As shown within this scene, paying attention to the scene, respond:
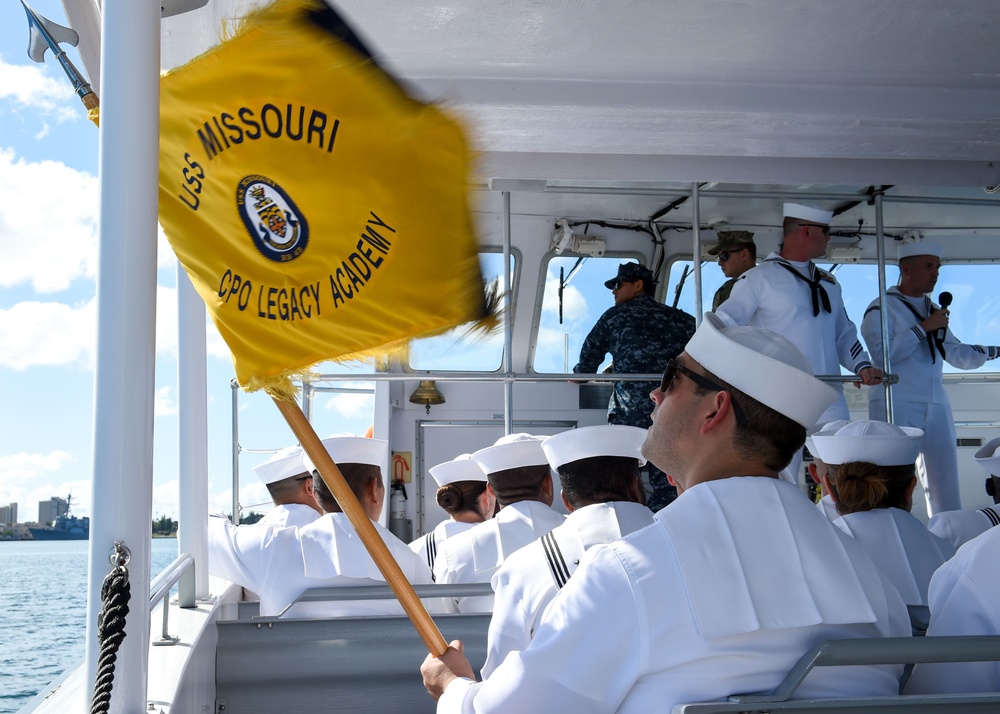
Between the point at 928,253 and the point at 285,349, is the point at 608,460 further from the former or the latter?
the point at 928,253

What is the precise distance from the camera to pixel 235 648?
3.29m

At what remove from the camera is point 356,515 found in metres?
2.33

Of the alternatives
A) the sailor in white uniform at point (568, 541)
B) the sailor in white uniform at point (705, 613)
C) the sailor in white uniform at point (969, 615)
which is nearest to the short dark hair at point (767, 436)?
the sailor in white uniform at point (705, 613)

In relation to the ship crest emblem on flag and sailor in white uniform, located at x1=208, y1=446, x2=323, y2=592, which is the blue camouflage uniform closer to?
sailor in white uniform, located at x1=208, y1=446, x2=323, y2=592

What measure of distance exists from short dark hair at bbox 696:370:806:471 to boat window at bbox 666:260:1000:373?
17.1 ft

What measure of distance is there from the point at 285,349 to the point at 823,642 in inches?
53.0

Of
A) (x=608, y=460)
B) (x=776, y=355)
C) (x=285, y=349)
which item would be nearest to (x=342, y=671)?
(x=608, y=460)

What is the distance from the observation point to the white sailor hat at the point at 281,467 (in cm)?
507

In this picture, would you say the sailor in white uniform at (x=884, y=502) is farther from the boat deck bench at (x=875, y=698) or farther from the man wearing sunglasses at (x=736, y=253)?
the man wearing sunglasses at (x=736, y=253)

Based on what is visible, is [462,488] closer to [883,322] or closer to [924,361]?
[883,322]

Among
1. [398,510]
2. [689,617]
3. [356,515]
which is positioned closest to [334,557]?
[356,515]

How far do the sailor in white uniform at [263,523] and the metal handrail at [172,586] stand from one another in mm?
474

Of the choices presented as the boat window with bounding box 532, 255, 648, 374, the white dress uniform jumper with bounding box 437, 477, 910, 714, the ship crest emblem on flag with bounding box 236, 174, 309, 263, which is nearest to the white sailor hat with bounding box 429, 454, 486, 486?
the boat window with bounding box 532, 255, 648, 374

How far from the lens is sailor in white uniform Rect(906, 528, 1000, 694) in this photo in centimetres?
209
